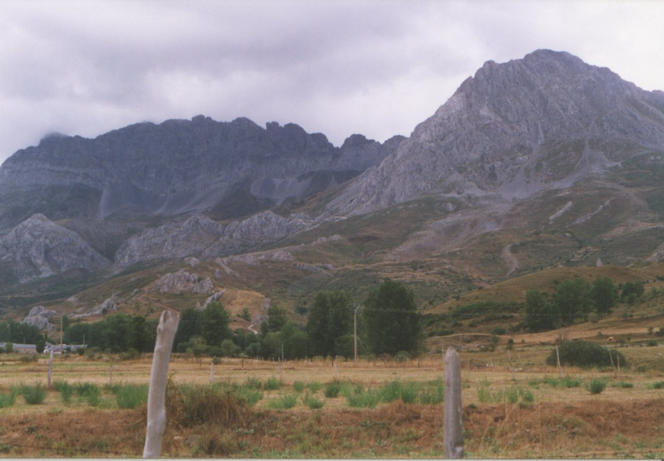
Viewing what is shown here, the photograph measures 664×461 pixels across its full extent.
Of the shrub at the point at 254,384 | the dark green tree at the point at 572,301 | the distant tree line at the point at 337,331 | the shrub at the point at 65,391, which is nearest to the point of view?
the shrub at the point at 65,391

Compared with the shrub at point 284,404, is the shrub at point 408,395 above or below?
above

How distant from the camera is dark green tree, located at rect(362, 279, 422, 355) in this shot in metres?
61.4

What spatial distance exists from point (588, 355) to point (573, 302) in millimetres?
48365

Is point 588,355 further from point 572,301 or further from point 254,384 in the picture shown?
point 572,301

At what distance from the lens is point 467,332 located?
83.6m

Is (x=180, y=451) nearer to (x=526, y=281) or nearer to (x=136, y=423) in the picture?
(x=136, y=423)

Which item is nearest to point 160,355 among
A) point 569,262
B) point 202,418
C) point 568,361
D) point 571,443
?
point 202,418

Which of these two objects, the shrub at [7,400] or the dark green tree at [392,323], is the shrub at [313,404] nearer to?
the shrub at [7,400]

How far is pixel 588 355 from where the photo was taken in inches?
1534

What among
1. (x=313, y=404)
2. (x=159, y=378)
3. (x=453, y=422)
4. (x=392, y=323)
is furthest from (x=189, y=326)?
(x=453, y=422)

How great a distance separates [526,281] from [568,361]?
71.9 m

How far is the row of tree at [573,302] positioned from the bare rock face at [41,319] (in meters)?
116

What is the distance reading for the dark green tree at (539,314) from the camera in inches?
3130

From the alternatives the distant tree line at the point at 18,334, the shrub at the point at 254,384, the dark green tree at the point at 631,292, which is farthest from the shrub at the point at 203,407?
the distant tree line at the point at 18,334
